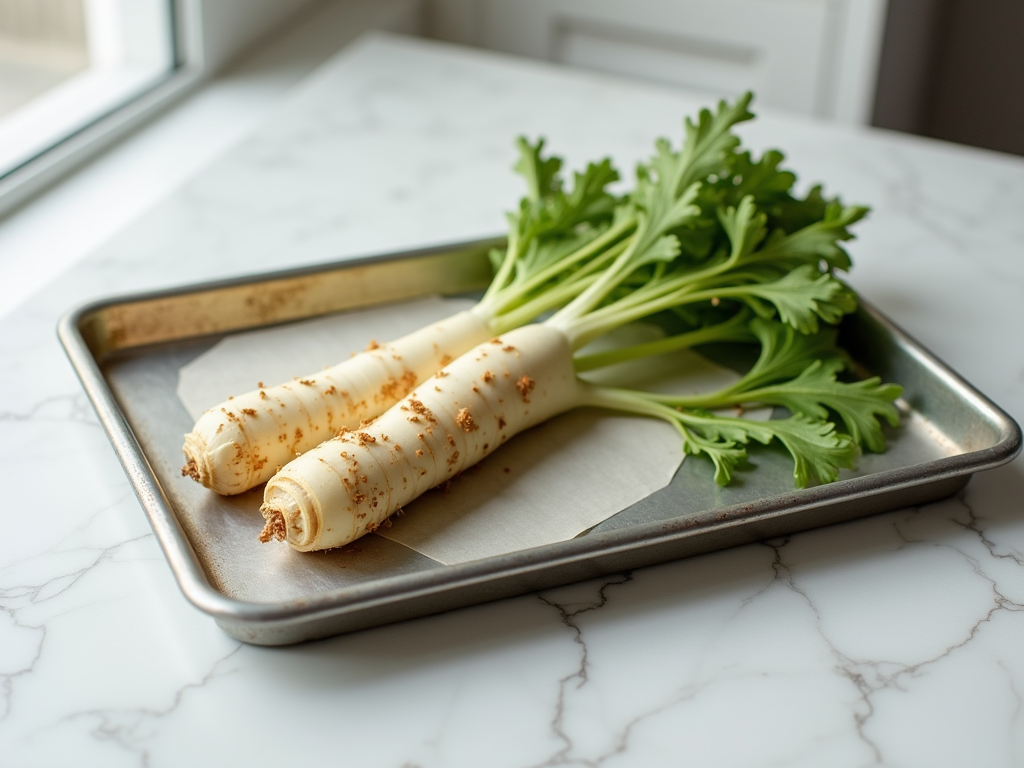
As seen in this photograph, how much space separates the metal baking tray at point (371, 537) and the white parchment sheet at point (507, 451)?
0.02 m

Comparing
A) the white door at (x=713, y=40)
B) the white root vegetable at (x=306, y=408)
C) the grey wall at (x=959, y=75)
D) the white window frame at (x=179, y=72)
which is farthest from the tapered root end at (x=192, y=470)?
the grey wall at (x=959, y=75)

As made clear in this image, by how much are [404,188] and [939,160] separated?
0.85 m

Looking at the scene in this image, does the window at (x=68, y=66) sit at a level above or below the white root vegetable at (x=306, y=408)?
above

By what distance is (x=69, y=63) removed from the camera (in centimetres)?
177

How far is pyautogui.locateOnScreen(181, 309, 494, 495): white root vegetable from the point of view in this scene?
0.95 meters

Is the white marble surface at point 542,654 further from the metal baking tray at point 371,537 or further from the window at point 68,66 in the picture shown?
the window at point 68,66

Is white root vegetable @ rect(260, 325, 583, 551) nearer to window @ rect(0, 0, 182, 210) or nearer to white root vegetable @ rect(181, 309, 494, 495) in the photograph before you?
white root vegetable @ rect(181, 309, 494, 495)

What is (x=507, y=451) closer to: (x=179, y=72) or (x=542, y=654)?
(x=542, y=654)

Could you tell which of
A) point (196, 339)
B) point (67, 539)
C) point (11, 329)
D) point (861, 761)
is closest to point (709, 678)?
point (861, 761)

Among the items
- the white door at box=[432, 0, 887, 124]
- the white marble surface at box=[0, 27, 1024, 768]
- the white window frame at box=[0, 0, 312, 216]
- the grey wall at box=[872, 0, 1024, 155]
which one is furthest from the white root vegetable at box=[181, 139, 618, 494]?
the grey wall at box=[872, 0, 1024, 155]

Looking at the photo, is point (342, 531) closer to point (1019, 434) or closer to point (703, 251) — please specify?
point (703, 251)

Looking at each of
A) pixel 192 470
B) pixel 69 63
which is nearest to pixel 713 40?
pixel 69 63

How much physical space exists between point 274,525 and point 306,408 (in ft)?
0.52

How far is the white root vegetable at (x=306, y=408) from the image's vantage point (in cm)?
95
